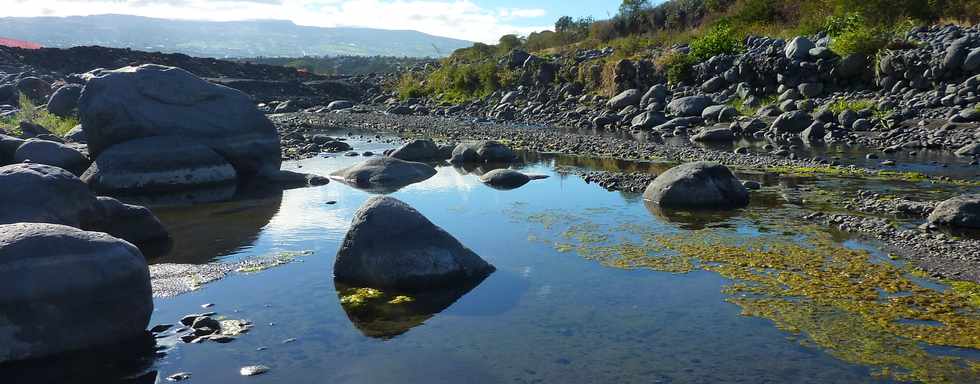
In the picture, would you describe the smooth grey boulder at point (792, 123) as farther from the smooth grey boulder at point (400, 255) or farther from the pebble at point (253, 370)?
the pebble at point (253, 370)

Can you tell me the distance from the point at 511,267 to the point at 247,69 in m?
52.1

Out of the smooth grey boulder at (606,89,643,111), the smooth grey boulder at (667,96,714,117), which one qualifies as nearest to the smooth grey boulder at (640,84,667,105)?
the smooth grey boulder at (606,89,643,111)

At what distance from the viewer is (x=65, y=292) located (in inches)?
257

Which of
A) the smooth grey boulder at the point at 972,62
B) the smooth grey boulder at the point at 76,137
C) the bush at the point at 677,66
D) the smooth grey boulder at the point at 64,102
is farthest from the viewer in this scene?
the bush at the point at 677,66

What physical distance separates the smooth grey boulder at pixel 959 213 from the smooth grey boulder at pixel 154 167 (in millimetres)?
11801

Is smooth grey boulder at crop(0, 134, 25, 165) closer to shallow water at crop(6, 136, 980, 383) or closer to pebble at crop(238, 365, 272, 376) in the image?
shallow water at crop(6, 136, 980, 383)

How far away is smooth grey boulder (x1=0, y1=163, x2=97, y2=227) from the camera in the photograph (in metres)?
9.38

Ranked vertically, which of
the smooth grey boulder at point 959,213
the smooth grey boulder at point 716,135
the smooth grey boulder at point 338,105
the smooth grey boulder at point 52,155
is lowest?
the smooth grey boulder at point 338,105

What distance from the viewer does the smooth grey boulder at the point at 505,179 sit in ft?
51.0

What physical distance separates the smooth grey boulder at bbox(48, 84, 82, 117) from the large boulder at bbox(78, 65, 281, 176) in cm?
1310

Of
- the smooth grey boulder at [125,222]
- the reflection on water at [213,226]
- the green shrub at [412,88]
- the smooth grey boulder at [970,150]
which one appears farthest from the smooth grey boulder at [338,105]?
the smooth grey boulder at [125,222]

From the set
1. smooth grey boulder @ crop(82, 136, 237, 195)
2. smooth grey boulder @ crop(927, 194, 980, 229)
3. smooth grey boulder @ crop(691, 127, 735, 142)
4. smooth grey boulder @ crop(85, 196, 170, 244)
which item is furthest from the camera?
smooth grey boulder @ crop(691, 127, 735, 142)

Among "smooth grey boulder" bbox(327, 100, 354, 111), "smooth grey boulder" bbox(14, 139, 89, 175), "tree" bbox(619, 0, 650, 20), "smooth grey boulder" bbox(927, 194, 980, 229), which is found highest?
"tree" bbox(619, 0, 650, 20)

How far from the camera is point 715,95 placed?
2711 cm
